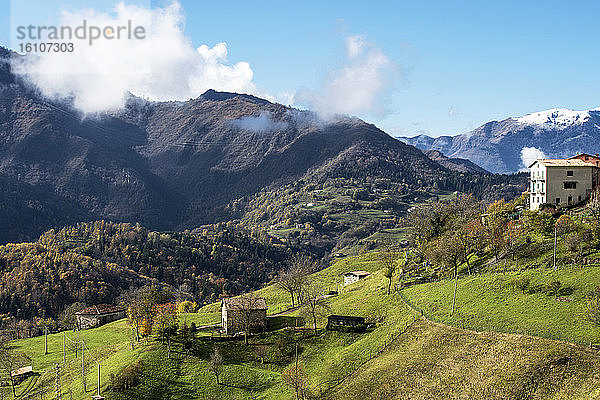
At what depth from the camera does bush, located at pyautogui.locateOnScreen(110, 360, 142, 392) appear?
73.2m

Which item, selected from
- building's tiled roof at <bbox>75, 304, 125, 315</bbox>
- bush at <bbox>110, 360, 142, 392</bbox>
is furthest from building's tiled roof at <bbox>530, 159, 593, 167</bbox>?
building's tiled roof at <bbox>75, 304, 125, 315</bbox>

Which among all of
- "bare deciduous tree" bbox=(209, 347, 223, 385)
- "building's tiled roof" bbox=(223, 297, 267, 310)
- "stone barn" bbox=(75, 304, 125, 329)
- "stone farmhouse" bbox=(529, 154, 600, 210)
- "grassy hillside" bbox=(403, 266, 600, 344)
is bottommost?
"stone barn" bbox=(75, 304, 125, 329)

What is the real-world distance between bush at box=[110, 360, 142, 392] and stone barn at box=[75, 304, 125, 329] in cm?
6554

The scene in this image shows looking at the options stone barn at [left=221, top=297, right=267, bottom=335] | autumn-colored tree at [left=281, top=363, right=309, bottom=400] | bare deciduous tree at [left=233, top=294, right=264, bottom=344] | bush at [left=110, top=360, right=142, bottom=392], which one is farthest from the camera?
stone barn at [left=221, top=297, right=267, bottom=335]

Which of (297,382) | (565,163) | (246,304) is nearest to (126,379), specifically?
(246,304)

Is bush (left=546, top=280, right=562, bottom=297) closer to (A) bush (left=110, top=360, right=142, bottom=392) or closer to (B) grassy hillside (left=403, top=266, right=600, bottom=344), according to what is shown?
(B) grassy hillside (left=403, top=266, right=600, bottom=344)

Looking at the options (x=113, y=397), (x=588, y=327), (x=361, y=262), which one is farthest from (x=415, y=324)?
(x=361, y=262)

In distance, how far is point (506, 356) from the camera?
6088 centimetres

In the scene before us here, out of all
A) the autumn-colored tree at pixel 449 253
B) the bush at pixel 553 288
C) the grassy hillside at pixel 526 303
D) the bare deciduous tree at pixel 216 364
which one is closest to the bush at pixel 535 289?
the grassy hillside at pixel 526 303

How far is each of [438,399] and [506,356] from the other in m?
9.52

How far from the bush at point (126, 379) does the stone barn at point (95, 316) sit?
6554cm

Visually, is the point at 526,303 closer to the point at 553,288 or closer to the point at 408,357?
the point at 553,288

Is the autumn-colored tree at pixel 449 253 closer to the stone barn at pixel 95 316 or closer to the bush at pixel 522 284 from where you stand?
the bush at pixel 522 284

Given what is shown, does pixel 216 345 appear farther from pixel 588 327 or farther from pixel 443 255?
pixel 588 327
